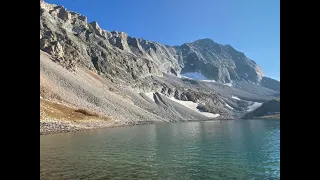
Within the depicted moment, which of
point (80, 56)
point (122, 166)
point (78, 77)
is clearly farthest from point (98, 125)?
point (80, 56)

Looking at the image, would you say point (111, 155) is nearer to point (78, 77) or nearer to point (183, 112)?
point (78, 77)

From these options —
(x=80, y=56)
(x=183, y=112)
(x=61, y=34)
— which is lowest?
(x=183, y=112)
